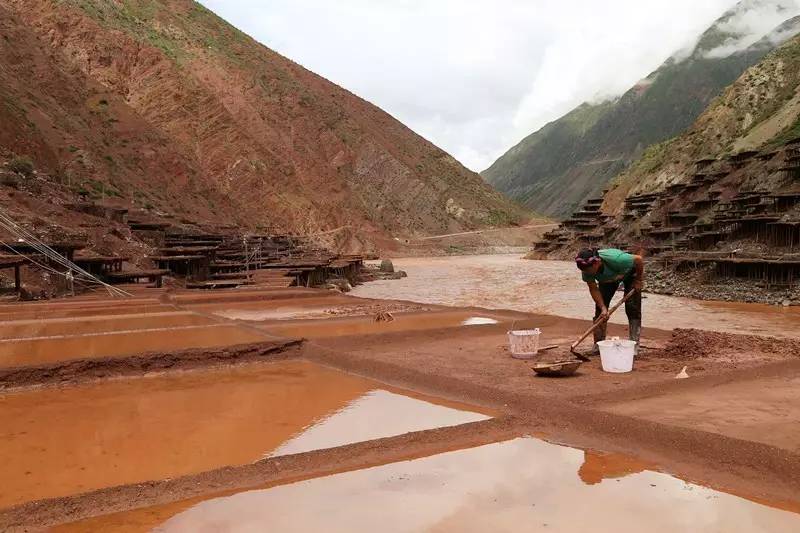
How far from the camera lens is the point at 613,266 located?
812 cm

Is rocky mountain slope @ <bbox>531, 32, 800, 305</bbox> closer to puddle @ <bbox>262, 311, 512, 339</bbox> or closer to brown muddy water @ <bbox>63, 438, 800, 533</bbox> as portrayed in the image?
puddle @ <bbox>262, 311, 512, 339</bbox>

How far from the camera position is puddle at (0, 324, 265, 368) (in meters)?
8.27

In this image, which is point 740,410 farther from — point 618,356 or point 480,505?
point 480,505

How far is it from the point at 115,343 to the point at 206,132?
179 ft

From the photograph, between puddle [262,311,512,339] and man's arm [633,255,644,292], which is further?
puddle [262,311,512,339]

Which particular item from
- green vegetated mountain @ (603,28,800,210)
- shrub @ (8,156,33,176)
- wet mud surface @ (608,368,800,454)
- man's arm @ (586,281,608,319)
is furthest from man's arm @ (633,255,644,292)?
green vegetated mountain @ (603,28,800,210)

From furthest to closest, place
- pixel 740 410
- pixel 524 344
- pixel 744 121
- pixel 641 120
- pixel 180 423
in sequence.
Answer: pixel 641 120
pixel 744 121
pixel 524 344
pixel 180 423
pixel 740 410

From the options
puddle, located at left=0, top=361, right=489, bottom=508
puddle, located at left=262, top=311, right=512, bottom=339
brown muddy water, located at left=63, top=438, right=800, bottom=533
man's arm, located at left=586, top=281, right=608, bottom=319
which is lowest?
puddle, located at left=0, top=361, right=489, bottom=508

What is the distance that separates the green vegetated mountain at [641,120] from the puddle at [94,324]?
141419 millimetres

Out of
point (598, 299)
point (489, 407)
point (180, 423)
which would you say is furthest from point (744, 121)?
point (180, 423)

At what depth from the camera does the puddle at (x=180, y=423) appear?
15.4ft

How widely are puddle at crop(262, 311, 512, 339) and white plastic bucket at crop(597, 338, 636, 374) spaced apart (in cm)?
425

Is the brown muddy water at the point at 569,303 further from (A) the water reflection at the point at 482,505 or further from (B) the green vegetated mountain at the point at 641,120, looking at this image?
(B) the green vegetated mountain at the point at 641,120

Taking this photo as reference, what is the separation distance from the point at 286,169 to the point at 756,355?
59.5 meters
